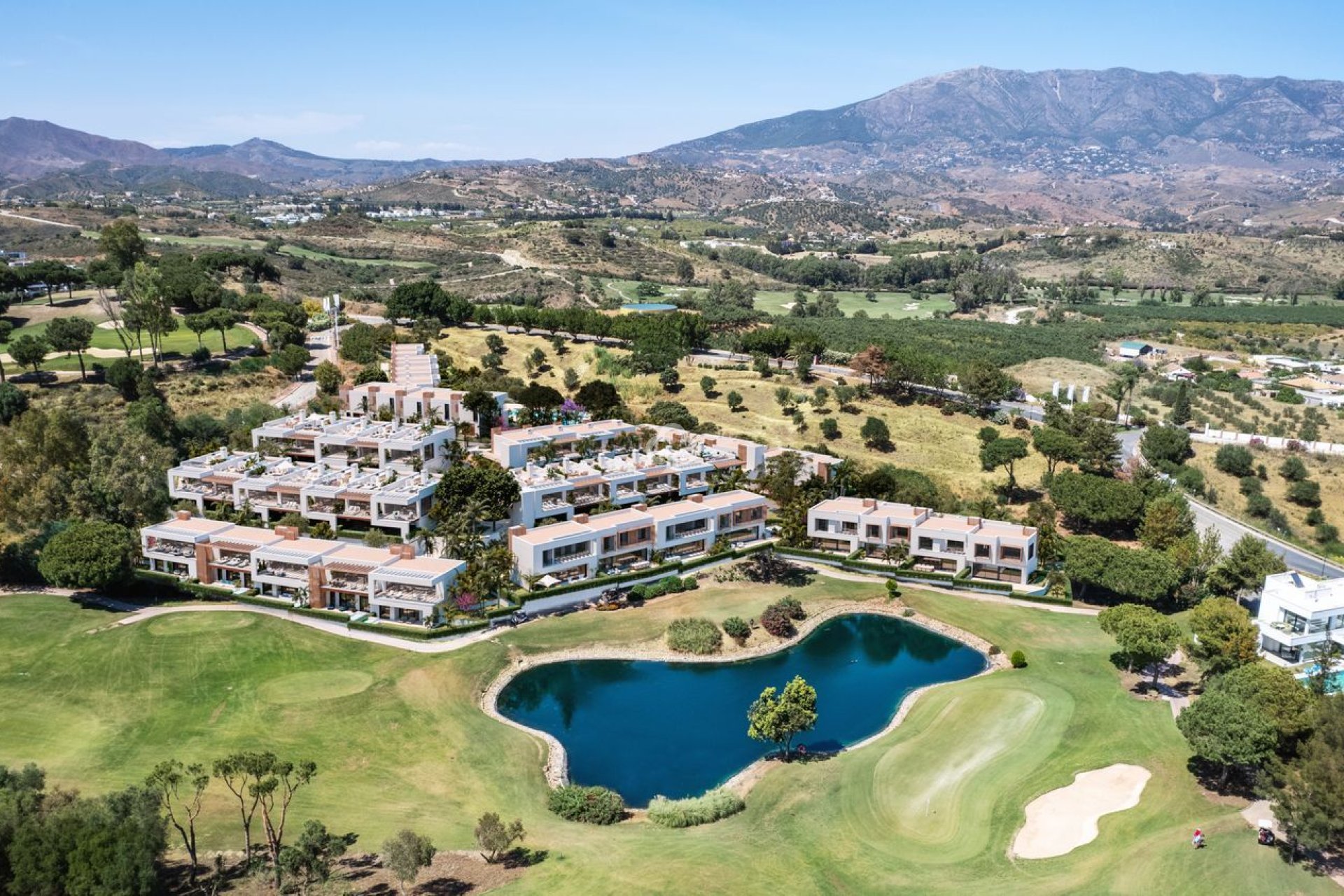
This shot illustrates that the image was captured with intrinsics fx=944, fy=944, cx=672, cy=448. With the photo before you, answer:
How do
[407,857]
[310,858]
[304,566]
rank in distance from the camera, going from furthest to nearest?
[304,566], [310,858], [407,857]

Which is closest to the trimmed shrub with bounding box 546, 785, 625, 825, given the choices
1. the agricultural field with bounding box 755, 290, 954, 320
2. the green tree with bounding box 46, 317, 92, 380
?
the green tree with bounding box 46, 317, 92, 380

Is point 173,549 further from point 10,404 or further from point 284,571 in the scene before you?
point 10,404

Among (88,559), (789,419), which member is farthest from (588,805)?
(789,419)

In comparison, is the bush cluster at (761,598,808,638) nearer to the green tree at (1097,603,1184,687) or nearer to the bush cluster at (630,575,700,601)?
the bush cluster at (630,575,700,601)

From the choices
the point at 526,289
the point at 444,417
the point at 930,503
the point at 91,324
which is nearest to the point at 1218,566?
the point at 930,503

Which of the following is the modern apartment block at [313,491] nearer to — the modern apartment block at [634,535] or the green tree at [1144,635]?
the modern apartment block at [634,535]

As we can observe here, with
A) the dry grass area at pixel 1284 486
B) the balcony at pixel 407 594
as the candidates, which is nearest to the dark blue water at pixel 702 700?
the balcony at pixel 407 594

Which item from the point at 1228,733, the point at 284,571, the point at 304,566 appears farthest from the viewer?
the point at 284,571
